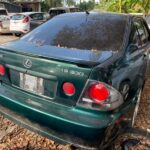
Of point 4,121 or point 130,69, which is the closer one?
point 130,69

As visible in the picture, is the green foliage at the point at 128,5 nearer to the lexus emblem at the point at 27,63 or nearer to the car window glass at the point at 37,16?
the car window glass at the point at 37,16

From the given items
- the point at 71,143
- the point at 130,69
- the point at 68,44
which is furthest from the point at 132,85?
the point at 71,143

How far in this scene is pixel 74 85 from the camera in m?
2.73

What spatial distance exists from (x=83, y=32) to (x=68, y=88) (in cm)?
119

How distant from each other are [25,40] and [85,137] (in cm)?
177

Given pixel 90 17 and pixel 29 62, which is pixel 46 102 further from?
pixel 90 17

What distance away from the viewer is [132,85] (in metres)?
3.43

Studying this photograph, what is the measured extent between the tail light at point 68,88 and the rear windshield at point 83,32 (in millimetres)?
676

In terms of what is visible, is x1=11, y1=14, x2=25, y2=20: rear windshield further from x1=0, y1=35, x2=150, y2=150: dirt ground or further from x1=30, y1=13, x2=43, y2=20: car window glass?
x1=0, y1=35, x2=150, y2=150: dirt ground

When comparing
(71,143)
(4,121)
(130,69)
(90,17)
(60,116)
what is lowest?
(4,121)

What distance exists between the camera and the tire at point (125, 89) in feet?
9.77

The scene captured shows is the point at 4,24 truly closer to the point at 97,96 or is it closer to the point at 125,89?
the point at 125,89

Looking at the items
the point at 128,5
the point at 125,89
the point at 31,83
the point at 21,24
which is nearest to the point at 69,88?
the point at 31,83

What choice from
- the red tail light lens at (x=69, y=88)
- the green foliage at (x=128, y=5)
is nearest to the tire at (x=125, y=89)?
the red tail light lens at (x=69, y=88)
